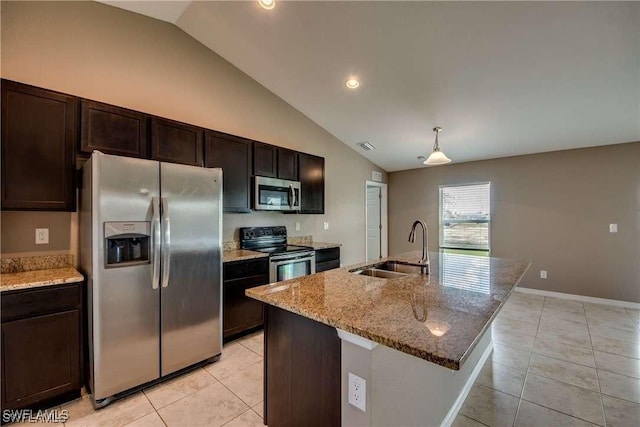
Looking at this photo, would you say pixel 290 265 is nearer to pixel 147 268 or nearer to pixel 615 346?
pixel 147 268

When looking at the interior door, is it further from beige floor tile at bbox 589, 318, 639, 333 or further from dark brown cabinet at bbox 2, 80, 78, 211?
dark brown cabinet at bbox 2, 80, 78, 211

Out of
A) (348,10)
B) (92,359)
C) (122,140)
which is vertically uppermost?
(348,10)

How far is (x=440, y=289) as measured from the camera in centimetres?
152

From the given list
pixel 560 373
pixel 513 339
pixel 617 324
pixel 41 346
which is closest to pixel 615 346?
pixel 617 324

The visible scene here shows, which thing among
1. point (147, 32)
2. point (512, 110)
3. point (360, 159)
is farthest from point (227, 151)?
point (512, 110)

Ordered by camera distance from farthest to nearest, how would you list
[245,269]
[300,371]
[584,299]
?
1. [584,299]
2. [245,269]
3. [300,371]

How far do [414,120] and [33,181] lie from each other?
13.1 ft

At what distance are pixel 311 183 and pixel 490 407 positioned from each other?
3.14m

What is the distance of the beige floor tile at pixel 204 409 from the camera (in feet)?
5.89

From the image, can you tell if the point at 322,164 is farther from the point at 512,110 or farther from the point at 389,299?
the point at 389,299

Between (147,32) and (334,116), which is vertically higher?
(147,32)

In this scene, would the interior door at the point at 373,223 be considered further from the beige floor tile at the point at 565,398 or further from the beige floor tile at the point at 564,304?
the beige floor tile at the point at 565,398

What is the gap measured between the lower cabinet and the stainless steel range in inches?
7.2

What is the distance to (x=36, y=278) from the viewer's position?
1869 mm
